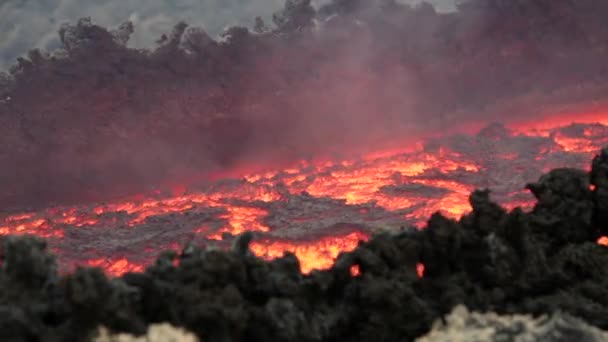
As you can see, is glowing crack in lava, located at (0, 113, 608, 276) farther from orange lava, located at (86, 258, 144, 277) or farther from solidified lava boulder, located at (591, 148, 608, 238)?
solidified lava boulder, located at (591, 148, 608, 238)

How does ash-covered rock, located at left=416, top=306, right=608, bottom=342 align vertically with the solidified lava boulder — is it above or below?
below

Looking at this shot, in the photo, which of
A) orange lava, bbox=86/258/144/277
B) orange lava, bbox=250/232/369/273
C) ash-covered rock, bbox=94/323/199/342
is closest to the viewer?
ash-covered rock, bbox=94/323/199/342

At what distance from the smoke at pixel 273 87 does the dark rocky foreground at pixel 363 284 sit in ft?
31.6

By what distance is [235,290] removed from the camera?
6.62ft

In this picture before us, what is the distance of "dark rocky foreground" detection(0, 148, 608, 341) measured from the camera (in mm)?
1878

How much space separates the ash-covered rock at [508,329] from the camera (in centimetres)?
207

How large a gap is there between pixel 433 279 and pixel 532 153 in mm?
8539

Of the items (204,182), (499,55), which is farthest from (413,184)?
(499,55)

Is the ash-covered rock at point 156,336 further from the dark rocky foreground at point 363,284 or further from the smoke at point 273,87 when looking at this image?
the smoke at point 273,87

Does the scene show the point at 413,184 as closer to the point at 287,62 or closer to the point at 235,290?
the point at 287,62

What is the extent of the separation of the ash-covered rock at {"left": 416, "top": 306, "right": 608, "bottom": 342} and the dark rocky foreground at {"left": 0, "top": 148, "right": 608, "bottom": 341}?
0.06 metres

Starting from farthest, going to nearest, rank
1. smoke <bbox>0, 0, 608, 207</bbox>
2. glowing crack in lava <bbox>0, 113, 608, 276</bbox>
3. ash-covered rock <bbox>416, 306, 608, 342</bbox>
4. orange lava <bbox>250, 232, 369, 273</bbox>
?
smoke <bbox>0, 0, 608, 207</bbox>, glowing crack in lava <bbox>0, 113, 608, 276</bbox>, orange lava <bbox>250, 232, 369, 273</bbox>, ash-covered rock <bbox>416, 306, 608, 342</bbox>

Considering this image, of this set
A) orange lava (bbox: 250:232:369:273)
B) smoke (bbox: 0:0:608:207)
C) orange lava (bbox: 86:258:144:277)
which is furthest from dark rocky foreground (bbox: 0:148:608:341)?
smoke (bbox: 0:0:608:207)

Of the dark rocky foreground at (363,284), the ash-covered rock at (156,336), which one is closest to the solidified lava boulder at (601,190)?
the dark rocky foreground at (363,284)
